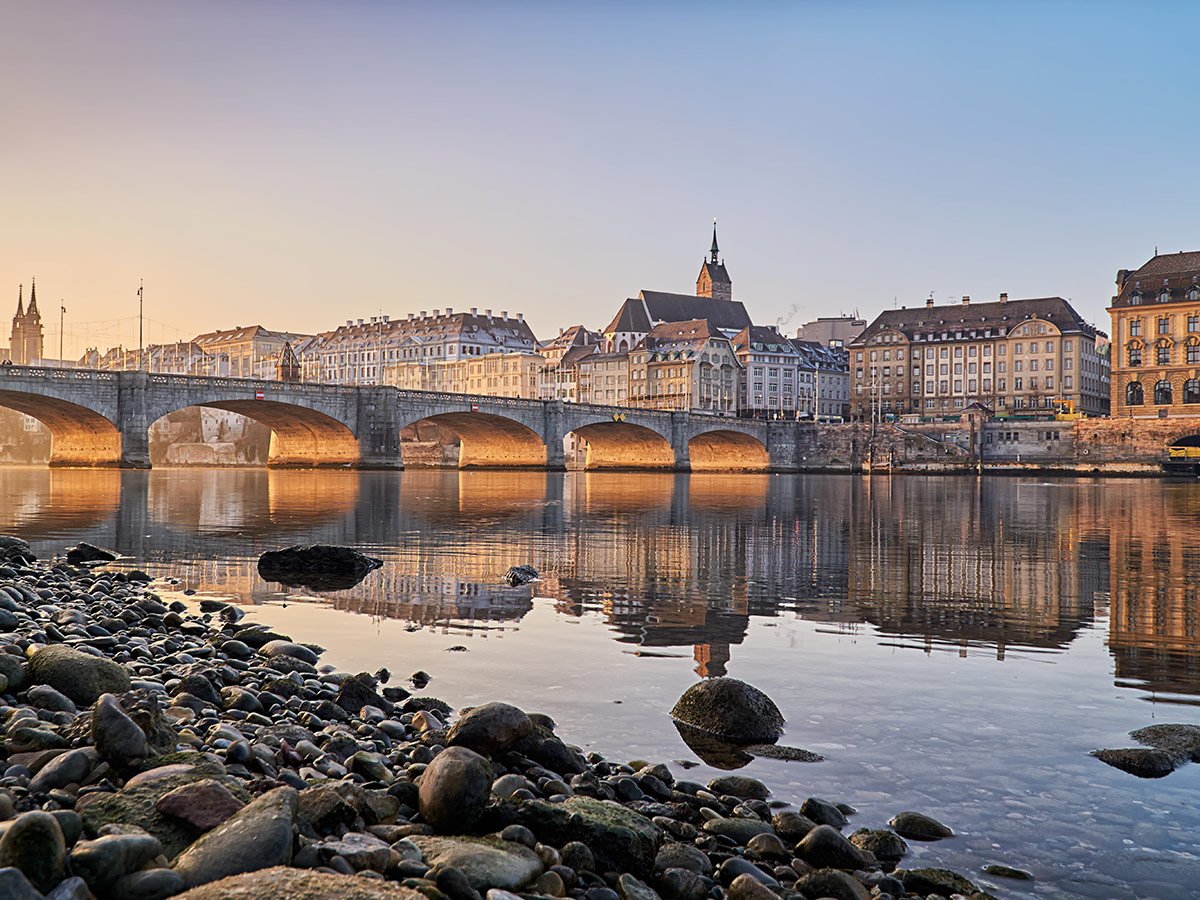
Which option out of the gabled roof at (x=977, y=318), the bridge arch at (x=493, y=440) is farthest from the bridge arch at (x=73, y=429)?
the gabled roof at (x=977, y=318)

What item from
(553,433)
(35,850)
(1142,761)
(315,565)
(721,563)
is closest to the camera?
(35,850)

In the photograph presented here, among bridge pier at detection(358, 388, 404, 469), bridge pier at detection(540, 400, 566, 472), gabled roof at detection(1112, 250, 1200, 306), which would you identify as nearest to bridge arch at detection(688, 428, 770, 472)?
bridge pier at detection(540, 400, 566, 472)

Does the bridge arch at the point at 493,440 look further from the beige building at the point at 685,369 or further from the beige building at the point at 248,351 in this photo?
the beige building at the point at 248,351

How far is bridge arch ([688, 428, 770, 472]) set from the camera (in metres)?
112

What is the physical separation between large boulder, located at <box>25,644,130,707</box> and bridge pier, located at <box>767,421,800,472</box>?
10876cm

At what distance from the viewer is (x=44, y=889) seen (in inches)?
136

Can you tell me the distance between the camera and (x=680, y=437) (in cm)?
9769

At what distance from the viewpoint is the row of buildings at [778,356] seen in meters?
99.6

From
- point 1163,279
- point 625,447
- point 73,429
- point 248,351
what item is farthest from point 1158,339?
point 248,351

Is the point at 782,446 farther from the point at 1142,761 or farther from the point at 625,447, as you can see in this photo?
the point at 1142,761

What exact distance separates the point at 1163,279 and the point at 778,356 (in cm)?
5782

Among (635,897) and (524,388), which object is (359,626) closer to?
(635,897)

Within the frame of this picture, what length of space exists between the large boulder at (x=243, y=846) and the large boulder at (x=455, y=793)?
2.87 ft

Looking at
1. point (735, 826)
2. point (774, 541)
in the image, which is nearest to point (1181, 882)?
point (735, 826)
